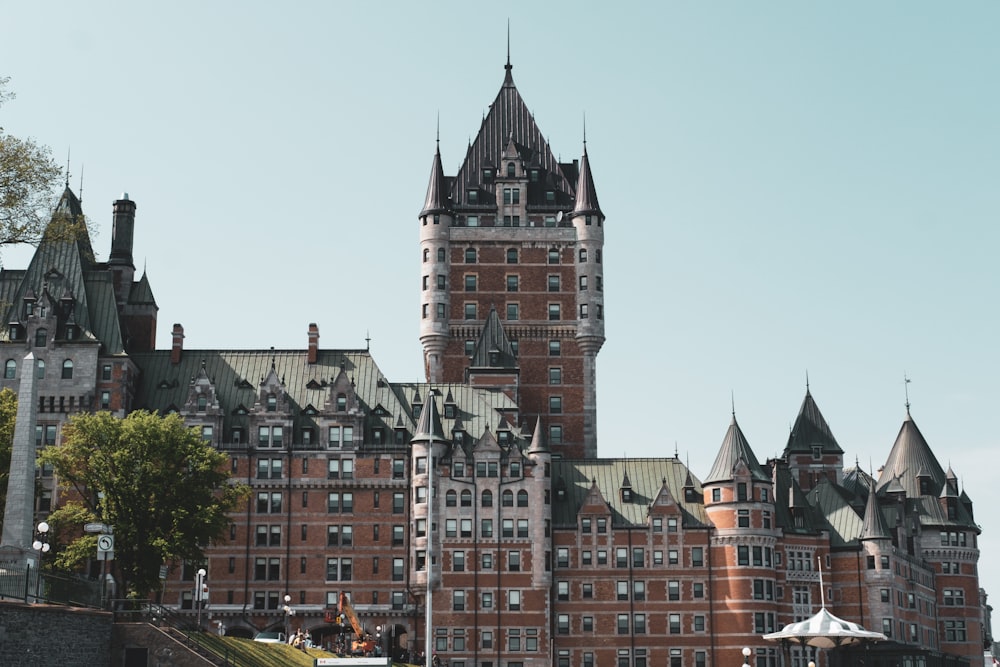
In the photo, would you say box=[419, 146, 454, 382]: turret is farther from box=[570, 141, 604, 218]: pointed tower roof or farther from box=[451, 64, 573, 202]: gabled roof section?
box=[570, 141, 604, 218]: pointed tower roof

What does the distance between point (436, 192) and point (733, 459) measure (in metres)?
37.2

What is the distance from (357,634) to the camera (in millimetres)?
101562

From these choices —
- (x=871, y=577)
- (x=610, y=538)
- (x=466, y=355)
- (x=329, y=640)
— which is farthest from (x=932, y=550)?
(x=329, y=640)

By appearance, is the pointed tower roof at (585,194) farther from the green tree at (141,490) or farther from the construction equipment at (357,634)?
the green tree at (141,490)

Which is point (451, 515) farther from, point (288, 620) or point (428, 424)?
point (288, 620)

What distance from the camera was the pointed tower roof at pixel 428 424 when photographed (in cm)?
11266

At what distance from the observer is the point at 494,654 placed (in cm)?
11288

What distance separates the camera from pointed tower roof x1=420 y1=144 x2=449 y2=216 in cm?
13486

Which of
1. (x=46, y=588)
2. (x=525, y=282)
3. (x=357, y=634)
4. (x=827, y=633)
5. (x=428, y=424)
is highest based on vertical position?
(x=525, y=282)

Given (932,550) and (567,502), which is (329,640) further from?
(932,550)

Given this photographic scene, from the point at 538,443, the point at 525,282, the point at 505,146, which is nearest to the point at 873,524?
the point at 538,443

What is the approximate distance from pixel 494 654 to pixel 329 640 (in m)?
12.6

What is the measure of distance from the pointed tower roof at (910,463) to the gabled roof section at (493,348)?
1449 inches

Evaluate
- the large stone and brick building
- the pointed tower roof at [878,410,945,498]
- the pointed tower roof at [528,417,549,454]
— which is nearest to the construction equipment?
the large stone and brick building
